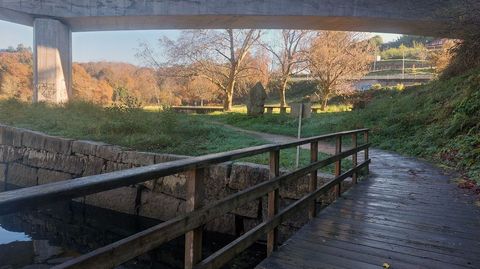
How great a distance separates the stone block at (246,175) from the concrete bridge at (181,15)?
34.2 ft

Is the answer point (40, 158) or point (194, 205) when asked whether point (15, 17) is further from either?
point (194, 205)

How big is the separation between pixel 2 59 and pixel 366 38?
117 ft

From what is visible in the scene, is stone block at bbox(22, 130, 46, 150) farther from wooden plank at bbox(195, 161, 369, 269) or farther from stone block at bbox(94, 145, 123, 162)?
wooden plank at bbox(195, 161, 369, 269)

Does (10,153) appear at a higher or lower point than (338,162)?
lower

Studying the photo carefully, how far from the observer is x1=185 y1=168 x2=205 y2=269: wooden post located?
2.65 meters

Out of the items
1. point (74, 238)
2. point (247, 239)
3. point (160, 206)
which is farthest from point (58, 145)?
point (247, 239)

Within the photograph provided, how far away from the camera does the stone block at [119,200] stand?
27.7 feet

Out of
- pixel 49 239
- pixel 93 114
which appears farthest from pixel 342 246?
pixel 93 114

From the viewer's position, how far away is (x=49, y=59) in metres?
16.8

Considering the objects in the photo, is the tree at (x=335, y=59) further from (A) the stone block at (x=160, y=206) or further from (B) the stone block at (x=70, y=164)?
(A) the stone block at (x=160, y=206)

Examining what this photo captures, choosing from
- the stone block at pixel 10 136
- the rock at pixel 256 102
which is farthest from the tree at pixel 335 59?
the stone block at pixel 10 136

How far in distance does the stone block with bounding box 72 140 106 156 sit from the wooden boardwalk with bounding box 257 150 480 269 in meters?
6.45

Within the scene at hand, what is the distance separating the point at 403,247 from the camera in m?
3.98

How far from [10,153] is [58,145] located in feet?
9.25
